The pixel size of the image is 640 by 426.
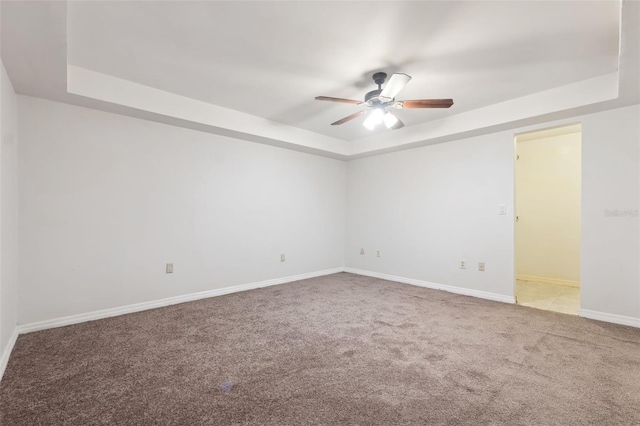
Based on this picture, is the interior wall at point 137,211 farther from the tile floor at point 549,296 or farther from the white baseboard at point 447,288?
the tile floor at point 549,296

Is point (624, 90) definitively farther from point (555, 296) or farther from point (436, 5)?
point (555, 296)

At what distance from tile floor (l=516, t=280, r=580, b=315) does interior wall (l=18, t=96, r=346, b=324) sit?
3285mm

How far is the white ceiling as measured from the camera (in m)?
1.84

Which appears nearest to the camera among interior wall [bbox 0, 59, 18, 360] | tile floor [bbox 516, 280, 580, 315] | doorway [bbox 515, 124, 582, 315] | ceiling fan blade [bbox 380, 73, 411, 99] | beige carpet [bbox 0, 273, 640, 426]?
beige carpet [bbox 0, 273, 640, 426]

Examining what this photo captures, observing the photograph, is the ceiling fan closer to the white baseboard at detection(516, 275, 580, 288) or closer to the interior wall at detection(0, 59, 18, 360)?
the interior wall at detection(0, 59, 18, 360)

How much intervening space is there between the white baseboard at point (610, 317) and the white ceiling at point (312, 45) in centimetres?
231

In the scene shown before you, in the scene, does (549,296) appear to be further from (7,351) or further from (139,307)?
(7,351)

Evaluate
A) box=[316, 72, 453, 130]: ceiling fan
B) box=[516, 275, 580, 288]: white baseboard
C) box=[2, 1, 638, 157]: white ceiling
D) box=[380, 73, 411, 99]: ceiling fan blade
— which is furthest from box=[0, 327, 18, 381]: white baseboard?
box=[516, 275, 580, 288]: white baseboard

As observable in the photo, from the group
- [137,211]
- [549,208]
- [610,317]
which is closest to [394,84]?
[137,211]

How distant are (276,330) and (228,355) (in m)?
0.56

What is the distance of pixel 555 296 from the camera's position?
3.97 meters

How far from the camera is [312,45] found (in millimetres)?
2246

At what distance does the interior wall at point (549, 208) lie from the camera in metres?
4.67

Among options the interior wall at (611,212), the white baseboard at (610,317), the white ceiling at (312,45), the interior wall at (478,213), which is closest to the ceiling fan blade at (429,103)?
the white ceiling at (312,45)
